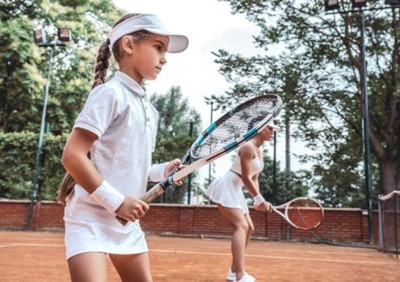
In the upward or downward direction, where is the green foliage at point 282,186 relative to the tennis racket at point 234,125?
upward

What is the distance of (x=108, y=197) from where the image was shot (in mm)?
1608

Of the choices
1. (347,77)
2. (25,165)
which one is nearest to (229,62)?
(347,77)

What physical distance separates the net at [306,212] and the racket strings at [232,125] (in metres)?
4.15

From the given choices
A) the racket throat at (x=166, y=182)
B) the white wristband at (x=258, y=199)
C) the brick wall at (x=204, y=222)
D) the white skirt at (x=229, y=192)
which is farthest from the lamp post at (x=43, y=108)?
the racket throat at (x=166, y=182)

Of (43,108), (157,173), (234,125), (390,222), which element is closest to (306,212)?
(390,222)

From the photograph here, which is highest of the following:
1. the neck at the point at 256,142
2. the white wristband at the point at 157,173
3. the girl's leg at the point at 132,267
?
the neck at the point at 256,142

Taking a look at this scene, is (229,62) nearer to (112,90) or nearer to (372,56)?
(372,56)

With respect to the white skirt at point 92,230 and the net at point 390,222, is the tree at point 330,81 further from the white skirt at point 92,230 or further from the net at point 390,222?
the white skirt at point 92,230

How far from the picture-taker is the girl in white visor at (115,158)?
163cm

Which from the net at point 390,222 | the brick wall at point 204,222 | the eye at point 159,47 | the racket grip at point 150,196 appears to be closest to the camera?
the racket grip at point 150,196

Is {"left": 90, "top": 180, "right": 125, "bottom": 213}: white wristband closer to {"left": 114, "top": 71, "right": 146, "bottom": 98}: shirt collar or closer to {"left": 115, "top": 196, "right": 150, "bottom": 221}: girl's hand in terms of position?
{"left": 115, "top": 196, "right": 150, "bottom": 221}: girl's hand

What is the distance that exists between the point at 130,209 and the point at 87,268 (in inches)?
9.8

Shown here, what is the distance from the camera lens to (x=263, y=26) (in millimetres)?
17719

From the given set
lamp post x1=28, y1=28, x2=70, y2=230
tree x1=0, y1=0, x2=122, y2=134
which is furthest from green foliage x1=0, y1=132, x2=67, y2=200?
tree x1=0, y1=0, x2=122, y2=134
